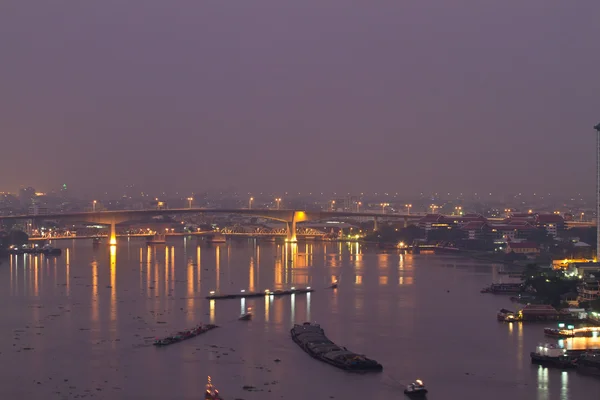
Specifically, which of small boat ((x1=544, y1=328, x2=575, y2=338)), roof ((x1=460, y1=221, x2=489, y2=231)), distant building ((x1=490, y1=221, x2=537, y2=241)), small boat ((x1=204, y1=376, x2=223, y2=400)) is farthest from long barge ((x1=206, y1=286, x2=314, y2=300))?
roof ((x1=460, y1=221, x2=489, y2=231))

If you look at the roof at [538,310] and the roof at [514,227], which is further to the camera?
the roof at [514,227]

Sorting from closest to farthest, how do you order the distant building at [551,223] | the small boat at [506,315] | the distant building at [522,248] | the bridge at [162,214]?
the small boat at [506,315], the distant building at [522,248], the bridge at [162,214], the distant building at [551,223]

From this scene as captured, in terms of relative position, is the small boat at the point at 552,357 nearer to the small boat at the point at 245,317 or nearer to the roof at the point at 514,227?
the small boat at the point at 245,317

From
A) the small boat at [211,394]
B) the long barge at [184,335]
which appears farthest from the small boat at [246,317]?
the small boat at [211,394]

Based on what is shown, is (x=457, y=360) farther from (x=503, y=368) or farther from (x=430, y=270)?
(x=430, y=270)

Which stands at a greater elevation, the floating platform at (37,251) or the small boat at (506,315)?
the floating platform at (37,251)

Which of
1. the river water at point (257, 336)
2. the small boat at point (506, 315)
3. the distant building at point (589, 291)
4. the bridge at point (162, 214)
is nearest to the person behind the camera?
the river water at point (257, 336)

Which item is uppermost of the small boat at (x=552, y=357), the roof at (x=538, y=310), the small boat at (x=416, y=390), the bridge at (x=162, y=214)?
the bridge at (x=162, y=214)
